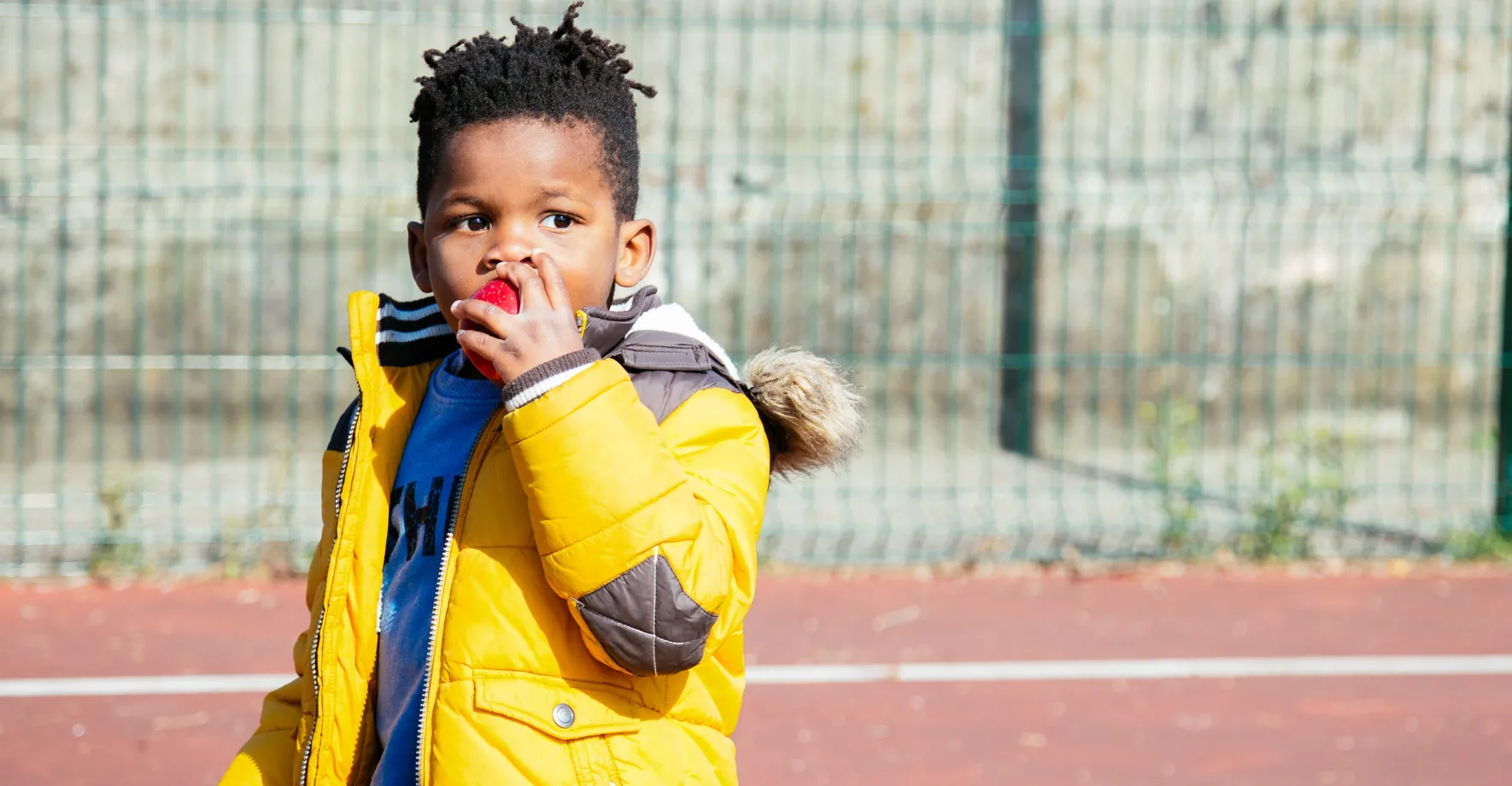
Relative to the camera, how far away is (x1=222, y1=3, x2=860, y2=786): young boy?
1696 mm

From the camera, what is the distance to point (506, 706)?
5.70 feet

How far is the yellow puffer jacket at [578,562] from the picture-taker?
66.4 inches

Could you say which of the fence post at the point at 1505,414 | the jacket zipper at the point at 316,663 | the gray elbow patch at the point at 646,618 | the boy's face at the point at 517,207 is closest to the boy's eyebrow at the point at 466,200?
the boy's face at the point at 517,207

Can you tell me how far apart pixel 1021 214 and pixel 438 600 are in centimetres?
753

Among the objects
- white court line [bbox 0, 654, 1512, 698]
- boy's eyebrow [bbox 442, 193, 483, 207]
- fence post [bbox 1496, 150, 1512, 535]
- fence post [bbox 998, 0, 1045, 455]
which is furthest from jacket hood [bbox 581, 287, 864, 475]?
fence post [bbox 998, 0, 1045, 455]

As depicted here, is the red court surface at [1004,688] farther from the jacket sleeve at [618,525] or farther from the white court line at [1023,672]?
the jacket sleeve at [618,525]

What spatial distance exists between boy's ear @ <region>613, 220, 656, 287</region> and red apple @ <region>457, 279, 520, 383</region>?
0.22 meters

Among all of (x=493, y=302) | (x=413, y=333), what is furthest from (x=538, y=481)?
(x=413, y=333)

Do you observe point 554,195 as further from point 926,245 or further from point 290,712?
point 926,245

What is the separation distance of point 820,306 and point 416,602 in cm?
683

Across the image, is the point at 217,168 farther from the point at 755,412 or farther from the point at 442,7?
the point at 755,412

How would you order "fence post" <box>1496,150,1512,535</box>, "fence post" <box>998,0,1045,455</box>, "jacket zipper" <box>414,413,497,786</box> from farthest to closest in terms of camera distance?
Answer: "fence post" <box>998,0,1045,455</box>, "fence post" <box>1496,150,1512,535</box>, "jacket zipper" <box>414,413,497,786</box>

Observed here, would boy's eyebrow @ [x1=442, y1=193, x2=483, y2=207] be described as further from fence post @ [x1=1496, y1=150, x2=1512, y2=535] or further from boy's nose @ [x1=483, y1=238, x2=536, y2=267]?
fence post @ [x1=1496, y1=150, x2=1512, y2=535]

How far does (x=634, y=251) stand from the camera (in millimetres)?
1995
